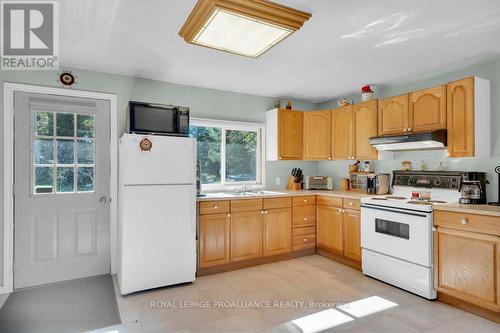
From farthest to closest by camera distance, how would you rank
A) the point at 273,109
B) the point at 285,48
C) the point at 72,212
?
the point at 273,109 → the point at 72,212 → the point at 285,48

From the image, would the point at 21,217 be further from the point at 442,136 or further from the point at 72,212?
the point at 442,136

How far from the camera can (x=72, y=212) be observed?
3.12m

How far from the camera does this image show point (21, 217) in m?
2.92

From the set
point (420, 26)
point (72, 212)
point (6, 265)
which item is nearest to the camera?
point (420, 26)

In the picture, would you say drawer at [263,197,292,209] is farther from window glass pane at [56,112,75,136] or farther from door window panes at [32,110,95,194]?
window glass pane at [56,112,75,136]

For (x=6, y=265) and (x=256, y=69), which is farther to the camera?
(x=256, y=69)

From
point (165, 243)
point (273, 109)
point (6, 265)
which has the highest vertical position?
point (273, 109)

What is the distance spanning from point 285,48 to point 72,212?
2807 mm

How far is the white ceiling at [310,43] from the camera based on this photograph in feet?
6.47

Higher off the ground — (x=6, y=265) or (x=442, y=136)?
(x=442, y=136)

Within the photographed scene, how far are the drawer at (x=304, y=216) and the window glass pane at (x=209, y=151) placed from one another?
3.84 feet

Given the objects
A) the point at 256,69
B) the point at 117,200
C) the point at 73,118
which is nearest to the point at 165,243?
the point at 117,200

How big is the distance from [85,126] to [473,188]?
4080mm

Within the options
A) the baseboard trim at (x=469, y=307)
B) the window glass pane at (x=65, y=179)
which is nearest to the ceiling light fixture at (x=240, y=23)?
the window glass pane at (x=65, y=179)
